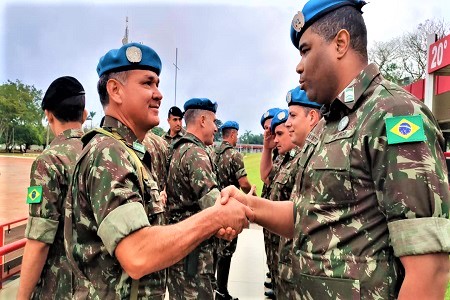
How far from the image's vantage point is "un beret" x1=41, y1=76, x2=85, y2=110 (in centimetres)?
250

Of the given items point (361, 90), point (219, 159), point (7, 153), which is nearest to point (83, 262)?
point (361, 90)

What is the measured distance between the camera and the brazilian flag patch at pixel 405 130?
1169mm

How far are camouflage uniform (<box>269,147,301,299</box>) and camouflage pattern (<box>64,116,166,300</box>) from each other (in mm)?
966

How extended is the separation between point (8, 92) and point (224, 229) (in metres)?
30.1

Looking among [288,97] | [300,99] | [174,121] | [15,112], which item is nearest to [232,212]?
[300,99]

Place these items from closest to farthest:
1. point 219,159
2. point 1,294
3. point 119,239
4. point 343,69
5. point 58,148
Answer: point 119,239
point 343,69
point 58,148
point 1,294
point 219,159

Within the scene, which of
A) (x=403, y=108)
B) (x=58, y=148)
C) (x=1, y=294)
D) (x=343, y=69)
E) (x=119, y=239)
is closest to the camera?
(x=403, y=108)

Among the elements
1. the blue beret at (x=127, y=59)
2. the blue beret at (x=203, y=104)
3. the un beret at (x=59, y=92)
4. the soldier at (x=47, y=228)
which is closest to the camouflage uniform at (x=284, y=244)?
the blue beret at (x=203, y=104)

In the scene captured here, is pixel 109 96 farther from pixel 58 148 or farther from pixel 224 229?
pixel 224 229

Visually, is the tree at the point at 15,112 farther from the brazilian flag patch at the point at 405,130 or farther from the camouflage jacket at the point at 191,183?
the brazilian flag patch at the point at 405,130

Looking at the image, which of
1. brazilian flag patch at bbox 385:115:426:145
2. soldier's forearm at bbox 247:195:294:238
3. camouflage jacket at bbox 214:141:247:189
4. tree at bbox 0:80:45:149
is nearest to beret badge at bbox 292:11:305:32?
brazilian flag patch at bbox 385:115:426:145

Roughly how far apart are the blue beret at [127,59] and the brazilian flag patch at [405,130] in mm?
1217

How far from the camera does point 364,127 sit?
130 cm

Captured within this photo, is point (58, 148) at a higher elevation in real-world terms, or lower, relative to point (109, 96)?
lower
